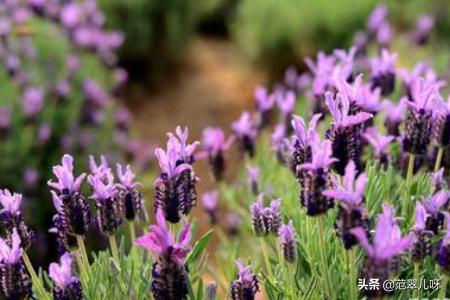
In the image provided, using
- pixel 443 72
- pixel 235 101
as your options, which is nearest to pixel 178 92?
pixel 235 101

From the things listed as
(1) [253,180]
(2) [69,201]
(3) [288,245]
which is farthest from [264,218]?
(1) [253,180]

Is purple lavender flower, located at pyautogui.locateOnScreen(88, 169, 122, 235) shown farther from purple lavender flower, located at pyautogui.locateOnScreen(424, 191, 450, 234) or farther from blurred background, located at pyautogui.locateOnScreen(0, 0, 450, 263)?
blurred background, located at pyautogui.locateOnScreen(0, 0, 450, 263)

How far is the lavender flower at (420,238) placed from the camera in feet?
4.11

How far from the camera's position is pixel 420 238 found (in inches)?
49.6

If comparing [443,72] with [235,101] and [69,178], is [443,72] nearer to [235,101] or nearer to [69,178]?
[69,178]

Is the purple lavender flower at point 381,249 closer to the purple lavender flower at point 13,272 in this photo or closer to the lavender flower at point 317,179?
the lavender flower at point 317,179

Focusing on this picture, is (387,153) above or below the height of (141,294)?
above

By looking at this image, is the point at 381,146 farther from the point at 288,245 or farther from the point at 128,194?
the point at 128,194

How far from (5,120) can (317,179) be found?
201 cm

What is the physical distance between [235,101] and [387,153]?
3.97 meters

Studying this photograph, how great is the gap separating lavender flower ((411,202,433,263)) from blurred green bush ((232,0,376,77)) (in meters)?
3.81

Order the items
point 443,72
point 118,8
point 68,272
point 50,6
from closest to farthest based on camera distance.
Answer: point 68,272
point 443,72
point 50,6
point 118,8

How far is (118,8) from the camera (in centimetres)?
546

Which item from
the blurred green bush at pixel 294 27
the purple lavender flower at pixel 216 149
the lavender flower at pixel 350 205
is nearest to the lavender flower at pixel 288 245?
the lavender flower at pixel 350 205
